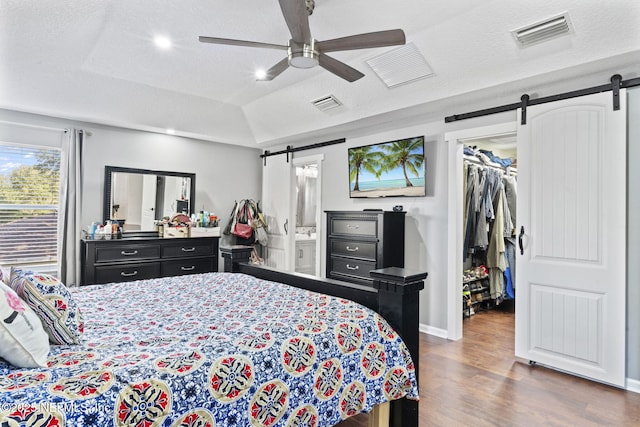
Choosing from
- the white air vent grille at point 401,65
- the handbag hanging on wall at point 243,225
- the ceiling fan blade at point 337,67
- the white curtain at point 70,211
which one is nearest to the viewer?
the ceiling fan blade at point 337,67

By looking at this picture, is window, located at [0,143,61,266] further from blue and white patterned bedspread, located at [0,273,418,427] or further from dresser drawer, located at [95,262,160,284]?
blue and white patterned bedspread, located at [0,273,418,427]

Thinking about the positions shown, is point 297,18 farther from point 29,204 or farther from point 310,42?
point 29,204

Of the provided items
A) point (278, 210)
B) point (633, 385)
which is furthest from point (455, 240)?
point (278, 210)

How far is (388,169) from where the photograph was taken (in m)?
4.22

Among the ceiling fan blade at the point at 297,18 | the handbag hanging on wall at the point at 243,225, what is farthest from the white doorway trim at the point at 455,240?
the handbag hanging on wall at the point at 243,225

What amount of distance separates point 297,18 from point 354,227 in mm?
2502

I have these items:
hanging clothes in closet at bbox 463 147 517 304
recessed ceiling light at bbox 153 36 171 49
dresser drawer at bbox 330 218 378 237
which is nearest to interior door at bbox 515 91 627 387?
hanging clothes in closet at bbox 463 147 517 304

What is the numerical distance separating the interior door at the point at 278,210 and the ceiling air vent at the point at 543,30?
3.44 m

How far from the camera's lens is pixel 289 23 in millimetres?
2033

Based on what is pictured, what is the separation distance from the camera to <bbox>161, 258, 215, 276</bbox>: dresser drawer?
15.1 ft

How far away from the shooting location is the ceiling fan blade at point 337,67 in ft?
7.77

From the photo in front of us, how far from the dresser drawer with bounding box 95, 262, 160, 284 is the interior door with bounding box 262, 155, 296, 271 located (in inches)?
68.5

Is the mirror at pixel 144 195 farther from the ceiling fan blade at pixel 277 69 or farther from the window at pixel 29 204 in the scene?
the ceiling fan blade at pixel 277 69

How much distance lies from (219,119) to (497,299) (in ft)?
14.1
